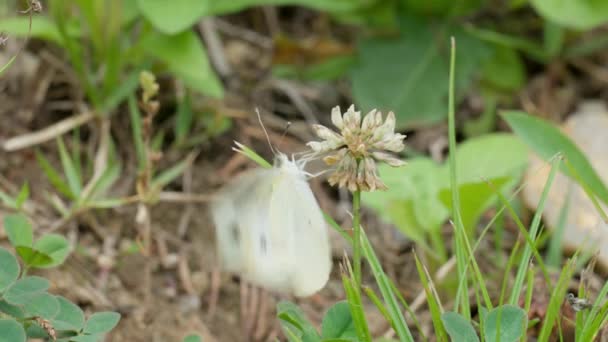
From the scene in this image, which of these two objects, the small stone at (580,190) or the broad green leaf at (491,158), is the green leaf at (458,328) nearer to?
the small stone at (580,190)

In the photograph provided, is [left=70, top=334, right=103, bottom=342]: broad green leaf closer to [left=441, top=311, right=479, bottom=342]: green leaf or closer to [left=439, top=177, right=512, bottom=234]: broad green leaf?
[left=441, top=311, right=479, bottom=342]: green leaf

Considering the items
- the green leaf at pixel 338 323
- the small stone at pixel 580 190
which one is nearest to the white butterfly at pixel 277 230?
the green leaf at pixel 338 323

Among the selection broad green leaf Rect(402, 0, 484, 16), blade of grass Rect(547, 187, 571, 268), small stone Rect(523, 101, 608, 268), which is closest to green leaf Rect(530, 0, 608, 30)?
small stone Rect(523, 101, 608, 268)

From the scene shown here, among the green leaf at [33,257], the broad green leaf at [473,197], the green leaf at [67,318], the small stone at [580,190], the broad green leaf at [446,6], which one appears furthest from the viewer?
the broad green leaf at [446,6]

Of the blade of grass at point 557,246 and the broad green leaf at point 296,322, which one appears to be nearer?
the broad green leaf at point 296,322

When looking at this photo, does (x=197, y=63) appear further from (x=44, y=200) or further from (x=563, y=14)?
(x=563, y=14)

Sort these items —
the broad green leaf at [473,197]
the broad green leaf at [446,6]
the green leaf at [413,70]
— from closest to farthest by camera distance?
1. the broad green leaf at [473,197]
2. the green leaf at [413,70]
3. the broad green leaf at [446,6]

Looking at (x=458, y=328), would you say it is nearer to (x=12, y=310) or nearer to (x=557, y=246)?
(x=12, y=310)
